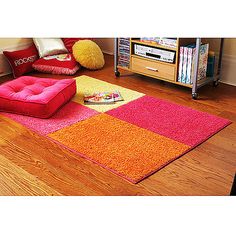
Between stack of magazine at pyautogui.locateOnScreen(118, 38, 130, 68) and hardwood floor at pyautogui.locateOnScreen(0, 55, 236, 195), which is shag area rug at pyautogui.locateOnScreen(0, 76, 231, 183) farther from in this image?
stack of magazine at pyautogui.locateOnScreen(118, 38, 130, 68)

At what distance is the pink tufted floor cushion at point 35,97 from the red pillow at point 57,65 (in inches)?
23.6

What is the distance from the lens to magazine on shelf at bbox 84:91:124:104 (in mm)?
2776

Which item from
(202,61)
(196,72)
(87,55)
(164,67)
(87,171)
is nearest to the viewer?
(87,171)

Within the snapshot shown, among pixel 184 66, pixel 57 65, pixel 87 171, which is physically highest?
pixel 184 66

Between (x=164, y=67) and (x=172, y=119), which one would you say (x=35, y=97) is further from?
(x=164, y=67)

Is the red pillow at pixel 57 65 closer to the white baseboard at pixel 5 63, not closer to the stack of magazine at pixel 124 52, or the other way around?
the white baseboard at pixel 5 63

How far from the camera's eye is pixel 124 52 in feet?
10.9

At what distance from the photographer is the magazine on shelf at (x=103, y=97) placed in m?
2.78

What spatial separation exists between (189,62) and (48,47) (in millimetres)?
1433

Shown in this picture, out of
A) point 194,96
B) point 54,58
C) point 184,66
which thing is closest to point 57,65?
point 54,58

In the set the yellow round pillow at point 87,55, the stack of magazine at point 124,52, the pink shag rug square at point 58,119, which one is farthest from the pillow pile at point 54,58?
the pink shag rug square at point 58,119
